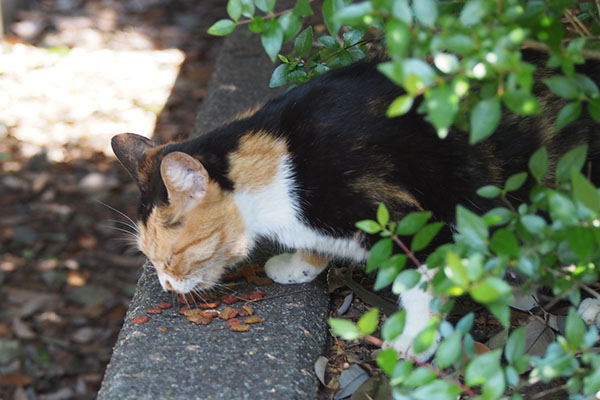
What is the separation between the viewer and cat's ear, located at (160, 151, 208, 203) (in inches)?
79.2

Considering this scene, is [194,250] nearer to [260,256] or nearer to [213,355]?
[213,355]

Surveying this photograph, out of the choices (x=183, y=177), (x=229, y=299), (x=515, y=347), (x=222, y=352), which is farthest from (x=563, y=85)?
(x=229, y=299)

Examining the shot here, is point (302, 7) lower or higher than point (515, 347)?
higher

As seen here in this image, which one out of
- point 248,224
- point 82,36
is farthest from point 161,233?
point 82,36

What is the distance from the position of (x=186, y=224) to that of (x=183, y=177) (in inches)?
6.5

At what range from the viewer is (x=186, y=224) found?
2170mm

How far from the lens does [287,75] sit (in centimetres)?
248

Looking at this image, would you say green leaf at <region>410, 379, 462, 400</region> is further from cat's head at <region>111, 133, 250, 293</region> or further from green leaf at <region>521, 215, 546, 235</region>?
cat's head at <region>111, 133, 250, 293</region>

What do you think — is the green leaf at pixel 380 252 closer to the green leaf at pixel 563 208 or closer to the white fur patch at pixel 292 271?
the green leaf at pixel 563 208

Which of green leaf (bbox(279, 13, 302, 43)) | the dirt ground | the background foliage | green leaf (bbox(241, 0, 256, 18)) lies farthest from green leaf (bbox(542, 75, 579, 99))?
the dirt ground

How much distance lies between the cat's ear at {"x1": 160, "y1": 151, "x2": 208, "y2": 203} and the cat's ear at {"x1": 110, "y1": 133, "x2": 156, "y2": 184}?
30 centimetres

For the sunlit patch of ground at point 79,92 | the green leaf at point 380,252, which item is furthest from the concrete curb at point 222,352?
the sunlit patch of ground at point 79,92

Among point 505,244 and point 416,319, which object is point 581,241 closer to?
point 505,244

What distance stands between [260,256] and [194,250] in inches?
20.3
